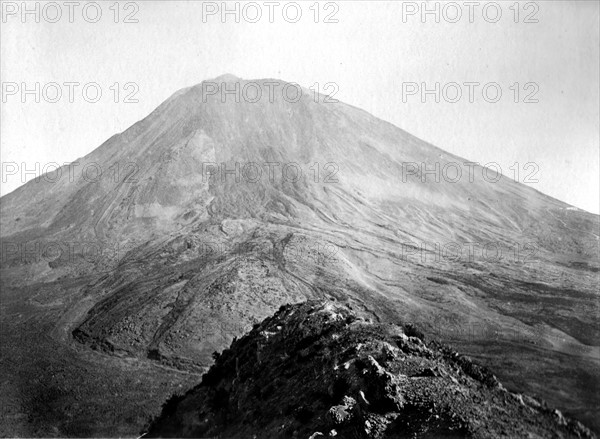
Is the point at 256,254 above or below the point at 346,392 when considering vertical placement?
below

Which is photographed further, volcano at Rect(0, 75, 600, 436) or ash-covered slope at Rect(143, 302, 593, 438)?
volcano at Rect(0, 75, 600, 436)

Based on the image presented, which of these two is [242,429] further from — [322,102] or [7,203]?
[7,203]

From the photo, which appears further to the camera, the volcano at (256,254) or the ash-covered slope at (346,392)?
the volcano at (256,254)

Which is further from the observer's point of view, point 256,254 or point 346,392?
point 256,254

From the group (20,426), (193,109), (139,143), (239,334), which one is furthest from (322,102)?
(20,426)

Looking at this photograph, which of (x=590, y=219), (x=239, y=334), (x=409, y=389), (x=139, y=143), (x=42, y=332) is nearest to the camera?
(x=409, y=389)
